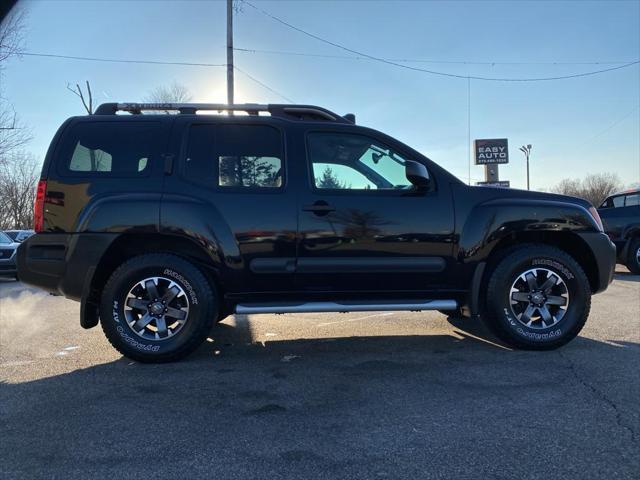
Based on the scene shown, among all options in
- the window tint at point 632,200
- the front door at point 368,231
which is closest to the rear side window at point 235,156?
the front door at point 368,231

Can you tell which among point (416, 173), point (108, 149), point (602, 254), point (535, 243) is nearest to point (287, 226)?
point (416, 173)

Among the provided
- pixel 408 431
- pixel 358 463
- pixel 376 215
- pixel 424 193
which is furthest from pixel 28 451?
pixel 424 193

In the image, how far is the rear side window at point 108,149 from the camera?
4273 mm

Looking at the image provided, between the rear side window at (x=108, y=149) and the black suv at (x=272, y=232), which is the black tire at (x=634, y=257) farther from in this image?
the rear side window at (x=108, y=149)

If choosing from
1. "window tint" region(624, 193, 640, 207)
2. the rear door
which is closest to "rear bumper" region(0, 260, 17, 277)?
the rear door

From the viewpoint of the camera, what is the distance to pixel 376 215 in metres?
4.34

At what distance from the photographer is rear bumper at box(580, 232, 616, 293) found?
4605 millimetres

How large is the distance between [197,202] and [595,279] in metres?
3.79

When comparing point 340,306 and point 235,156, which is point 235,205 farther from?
point 340,306

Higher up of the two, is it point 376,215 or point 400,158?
point 400,158

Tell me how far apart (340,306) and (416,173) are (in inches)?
52.7

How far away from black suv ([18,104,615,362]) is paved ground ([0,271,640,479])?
467 millimetres

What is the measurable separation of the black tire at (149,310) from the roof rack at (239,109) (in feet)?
4.77

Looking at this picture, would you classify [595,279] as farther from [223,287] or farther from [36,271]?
[36,271]
